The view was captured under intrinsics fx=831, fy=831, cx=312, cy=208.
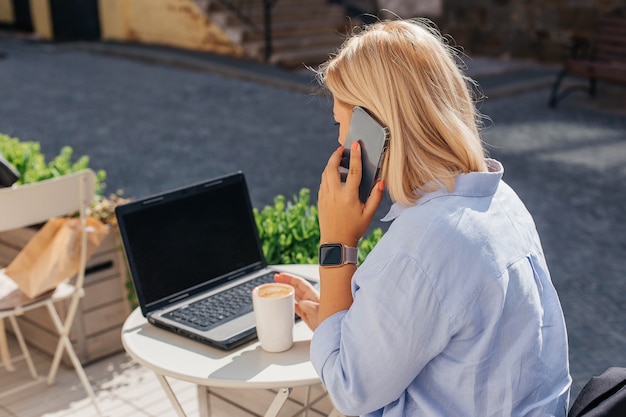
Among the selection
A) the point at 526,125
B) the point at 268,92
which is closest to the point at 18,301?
the point at 526,125

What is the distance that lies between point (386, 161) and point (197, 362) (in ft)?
2.57

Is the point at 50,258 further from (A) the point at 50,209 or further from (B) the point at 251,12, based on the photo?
(B) the point at 251,12

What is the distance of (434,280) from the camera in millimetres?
1665

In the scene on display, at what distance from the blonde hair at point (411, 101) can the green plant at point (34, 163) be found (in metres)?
2.87

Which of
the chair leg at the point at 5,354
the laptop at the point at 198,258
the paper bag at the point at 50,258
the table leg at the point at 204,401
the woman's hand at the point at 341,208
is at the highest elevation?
the woman's hand at the point at 341,208

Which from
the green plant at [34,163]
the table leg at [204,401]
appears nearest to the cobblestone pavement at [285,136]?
the green plant at [34,163]

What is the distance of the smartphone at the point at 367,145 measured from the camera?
177 cm

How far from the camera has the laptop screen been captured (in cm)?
240

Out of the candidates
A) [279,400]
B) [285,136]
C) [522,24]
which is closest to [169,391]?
[279,400]

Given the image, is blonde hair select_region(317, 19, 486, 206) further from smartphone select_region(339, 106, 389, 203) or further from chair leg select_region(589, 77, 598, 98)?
chair leg select_region(589, 77, 598, 98)

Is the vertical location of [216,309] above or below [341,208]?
below

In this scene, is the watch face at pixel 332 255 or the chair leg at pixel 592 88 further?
the chair leg at pixel 592 88

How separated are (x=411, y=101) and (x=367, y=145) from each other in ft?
0.50

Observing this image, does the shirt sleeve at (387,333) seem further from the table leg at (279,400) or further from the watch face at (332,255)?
the table leg at (279,400)
